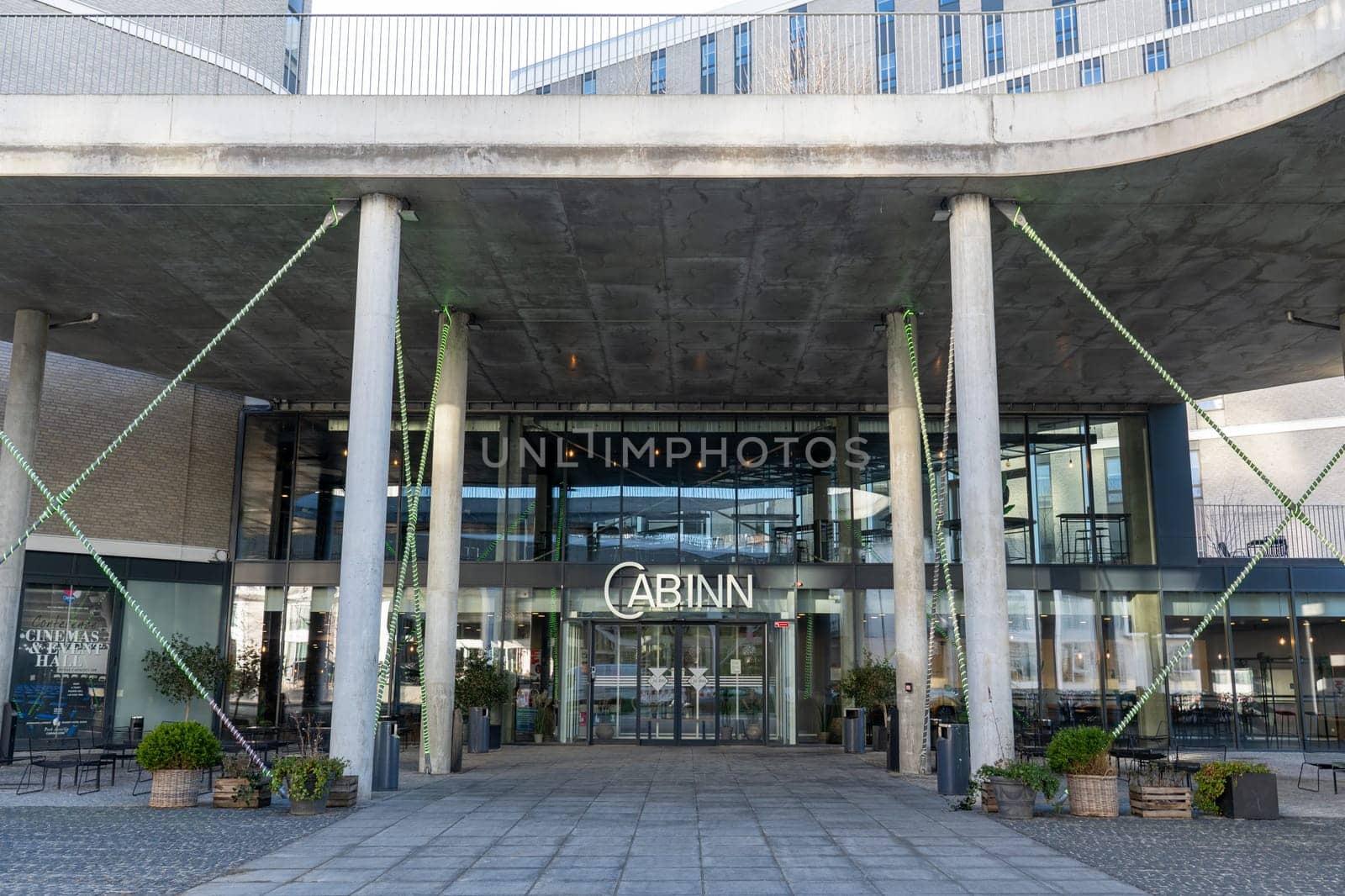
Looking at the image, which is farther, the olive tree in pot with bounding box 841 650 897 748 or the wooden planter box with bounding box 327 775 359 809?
the olive tree in pot with bounding box 841 650 897 748

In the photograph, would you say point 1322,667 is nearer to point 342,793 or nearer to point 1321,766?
point 1321,766

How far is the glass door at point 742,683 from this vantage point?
24.0 metres

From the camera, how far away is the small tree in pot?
22.3 meters

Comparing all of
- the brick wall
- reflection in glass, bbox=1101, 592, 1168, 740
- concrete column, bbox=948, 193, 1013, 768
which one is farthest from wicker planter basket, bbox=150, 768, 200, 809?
reflection in glass, bbox=1101, 592, 1168, 740

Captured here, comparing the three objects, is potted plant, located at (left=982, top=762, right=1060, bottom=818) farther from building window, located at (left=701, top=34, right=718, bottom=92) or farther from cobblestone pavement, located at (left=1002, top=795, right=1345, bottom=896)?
building window, located at (left=701, top=34, right=718, bottom=92)

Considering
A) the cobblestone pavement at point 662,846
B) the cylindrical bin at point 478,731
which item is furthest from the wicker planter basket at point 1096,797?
the cylindrical bin at point 478,731

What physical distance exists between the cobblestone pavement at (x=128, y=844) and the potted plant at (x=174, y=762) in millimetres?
187

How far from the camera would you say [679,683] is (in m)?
24.0

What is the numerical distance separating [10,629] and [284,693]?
6.96m

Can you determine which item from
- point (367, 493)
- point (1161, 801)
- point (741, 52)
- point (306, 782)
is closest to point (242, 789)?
point (306, 782)

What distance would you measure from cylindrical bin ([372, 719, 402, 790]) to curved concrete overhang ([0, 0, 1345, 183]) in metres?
7.18

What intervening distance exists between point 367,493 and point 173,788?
13.4ft

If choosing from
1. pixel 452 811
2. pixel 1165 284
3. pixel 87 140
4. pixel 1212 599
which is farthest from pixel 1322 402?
pixel 87 140

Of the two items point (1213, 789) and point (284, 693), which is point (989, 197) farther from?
point (284, 693)
